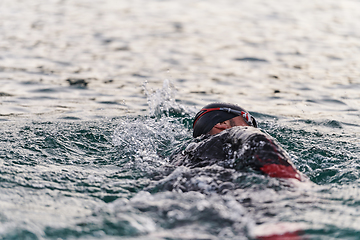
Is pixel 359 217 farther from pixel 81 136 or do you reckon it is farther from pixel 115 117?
pixel 115 117

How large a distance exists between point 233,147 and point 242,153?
0.19m

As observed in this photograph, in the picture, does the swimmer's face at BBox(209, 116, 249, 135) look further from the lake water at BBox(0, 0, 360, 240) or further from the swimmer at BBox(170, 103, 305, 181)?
the lake water at BBox(0, 0, 360, 240)

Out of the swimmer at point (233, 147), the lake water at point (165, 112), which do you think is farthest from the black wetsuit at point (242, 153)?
the lake water at point (165, 112)

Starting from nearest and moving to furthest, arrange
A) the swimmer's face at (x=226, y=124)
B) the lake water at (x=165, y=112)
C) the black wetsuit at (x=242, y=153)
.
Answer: the lake water at (x=165, y=112) → the black wetsuit at (x=242, y=153) → the swimmer's face at (x=226, y=124)

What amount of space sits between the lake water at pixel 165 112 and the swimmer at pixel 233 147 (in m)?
0.14

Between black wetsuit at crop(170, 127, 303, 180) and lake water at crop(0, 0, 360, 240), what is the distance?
125mm

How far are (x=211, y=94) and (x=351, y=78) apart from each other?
353 cm

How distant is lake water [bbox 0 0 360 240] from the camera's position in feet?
11.0

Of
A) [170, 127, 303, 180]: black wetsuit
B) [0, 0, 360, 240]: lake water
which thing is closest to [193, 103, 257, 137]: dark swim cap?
[170, 127, 303, 180]: black wetsuit

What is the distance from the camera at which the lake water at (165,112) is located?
3338mm

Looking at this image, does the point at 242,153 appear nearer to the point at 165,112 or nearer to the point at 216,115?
the point at 216,115

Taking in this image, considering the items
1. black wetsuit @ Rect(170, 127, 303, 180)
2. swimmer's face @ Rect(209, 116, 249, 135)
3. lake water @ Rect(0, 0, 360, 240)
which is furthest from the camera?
swimmer's face @ Rect(209, 116, 249, 135)

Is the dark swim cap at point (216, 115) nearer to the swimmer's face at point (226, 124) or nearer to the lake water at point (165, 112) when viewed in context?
the swimmer's face at point (226, 124)

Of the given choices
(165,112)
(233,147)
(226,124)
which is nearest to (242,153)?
(233,147)
